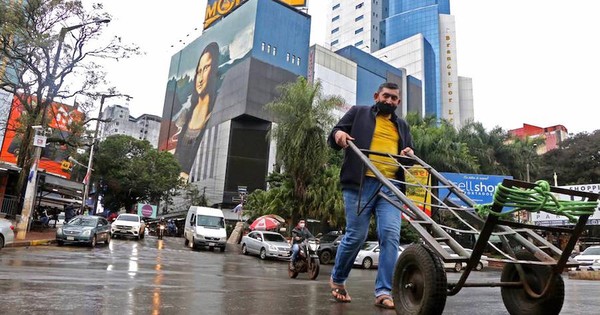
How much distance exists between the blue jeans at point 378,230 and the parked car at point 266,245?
16075mm

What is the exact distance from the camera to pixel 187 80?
72.7 m

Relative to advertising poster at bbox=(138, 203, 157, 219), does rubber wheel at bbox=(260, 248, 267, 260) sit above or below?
below

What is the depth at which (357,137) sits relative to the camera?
4.32m

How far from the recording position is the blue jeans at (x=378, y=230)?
3982 mm

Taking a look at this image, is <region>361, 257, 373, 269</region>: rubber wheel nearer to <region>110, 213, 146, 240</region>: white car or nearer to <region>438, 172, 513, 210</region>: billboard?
<region>438, 172, 513, 210</region>: billboard

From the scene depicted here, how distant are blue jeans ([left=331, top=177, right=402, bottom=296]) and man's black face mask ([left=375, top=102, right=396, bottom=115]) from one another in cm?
71

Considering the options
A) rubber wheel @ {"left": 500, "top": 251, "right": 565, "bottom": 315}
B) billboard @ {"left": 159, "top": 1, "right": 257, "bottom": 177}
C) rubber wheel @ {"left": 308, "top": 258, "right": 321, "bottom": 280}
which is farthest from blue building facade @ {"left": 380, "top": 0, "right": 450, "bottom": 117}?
rubber wheel @ {"left": 500, "top": 251, "right": 565, "bottom": 315}

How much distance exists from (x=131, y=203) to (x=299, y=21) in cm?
3325

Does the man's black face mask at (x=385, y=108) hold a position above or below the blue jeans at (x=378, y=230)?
above

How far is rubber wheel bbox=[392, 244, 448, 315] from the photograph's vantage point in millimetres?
2857

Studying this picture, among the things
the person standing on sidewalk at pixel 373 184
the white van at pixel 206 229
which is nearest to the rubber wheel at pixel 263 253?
the white van at pixel 206 229

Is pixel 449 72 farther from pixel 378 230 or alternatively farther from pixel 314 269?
pixel 378 230

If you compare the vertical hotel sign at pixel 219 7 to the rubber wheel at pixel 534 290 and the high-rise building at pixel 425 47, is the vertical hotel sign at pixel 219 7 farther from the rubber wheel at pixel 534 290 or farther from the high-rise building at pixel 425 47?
the rubber wheel at pixel 534 290

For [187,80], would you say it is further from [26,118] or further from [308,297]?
[308,297]
